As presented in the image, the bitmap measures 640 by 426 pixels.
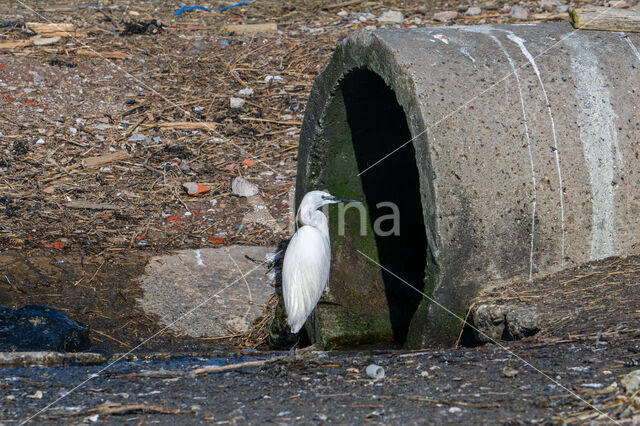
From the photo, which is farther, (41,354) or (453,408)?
(41,354)

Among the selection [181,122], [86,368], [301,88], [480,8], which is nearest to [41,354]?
[86,368]

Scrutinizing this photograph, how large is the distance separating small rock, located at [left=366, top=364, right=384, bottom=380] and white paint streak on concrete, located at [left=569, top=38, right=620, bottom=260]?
1683 mm

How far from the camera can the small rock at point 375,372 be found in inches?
130

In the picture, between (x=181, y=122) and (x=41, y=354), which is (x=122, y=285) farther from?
(x=181, y=122)

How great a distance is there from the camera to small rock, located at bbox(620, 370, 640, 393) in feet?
8.90

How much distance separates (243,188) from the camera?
6.93 m

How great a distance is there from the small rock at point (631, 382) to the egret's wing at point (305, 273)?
2348mm

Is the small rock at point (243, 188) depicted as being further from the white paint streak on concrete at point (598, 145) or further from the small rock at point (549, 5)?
the small rock at point (549, 5)

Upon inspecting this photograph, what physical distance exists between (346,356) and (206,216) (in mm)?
3094

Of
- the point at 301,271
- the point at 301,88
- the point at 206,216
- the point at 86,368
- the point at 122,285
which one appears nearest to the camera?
the point at 86,368

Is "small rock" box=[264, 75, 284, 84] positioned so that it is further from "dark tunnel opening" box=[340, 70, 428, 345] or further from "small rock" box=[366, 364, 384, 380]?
"small rock" box=[366, 364, 384, 380]

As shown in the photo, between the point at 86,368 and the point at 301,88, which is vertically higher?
the point at 301,88

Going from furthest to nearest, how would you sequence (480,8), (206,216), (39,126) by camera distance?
(480,8) → (39,126) → (206,216)

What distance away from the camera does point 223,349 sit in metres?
5.12
